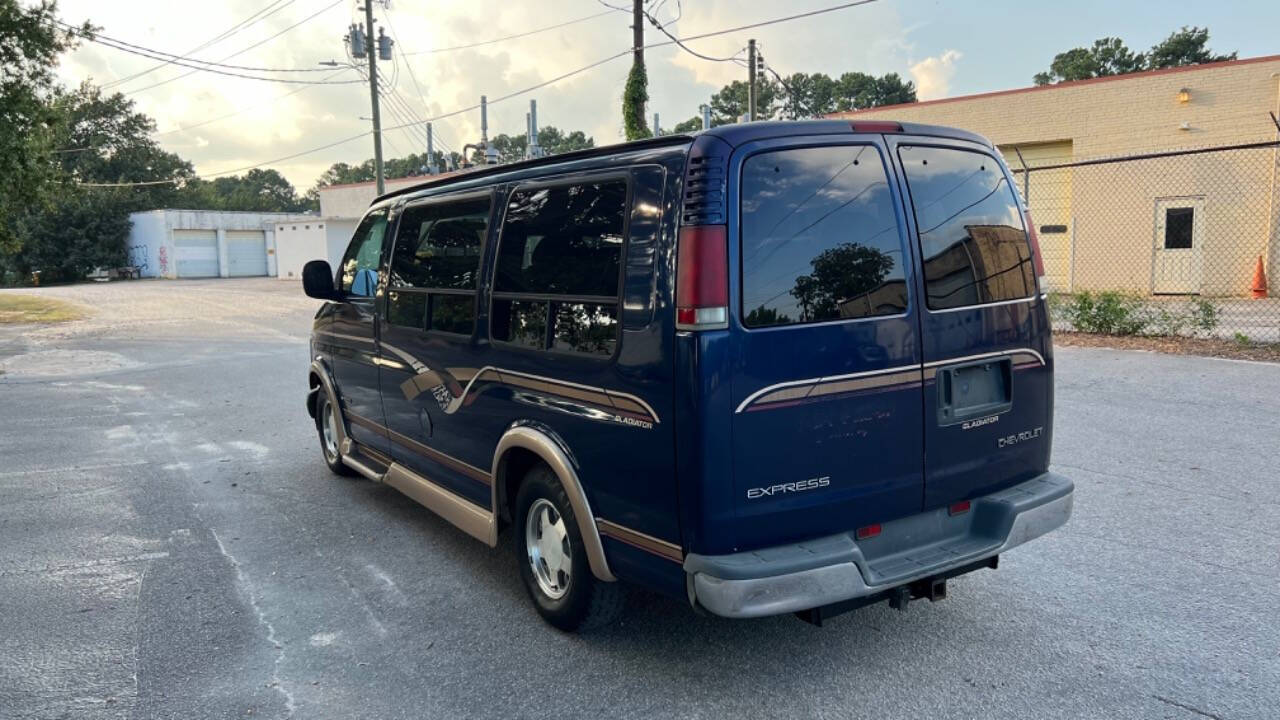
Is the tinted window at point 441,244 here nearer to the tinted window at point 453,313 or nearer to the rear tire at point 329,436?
the tinted window at point 453,313

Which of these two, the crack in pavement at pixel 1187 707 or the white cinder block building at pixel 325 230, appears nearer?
the crack in pavement at pixel 1187 707

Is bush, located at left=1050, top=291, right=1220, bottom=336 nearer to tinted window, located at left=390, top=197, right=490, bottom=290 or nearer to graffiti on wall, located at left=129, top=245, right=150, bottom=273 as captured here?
tinted window, located at left=390, top=197, right=490, bottom=290

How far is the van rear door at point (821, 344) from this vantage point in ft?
9.89

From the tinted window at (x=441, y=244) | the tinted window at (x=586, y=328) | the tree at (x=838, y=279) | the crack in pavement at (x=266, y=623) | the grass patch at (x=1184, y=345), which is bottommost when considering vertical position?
the crack in pavement at (x=266, y=623)

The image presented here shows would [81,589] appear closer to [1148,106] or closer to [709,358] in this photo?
[709,358]

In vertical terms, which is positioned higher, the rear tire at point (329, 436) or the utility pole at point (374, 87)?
the utility pole at point (374, 87)

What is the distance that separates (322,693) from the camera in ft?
11.2

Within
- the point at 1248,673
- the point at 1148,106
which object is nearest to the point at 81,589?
the point at 1248,673

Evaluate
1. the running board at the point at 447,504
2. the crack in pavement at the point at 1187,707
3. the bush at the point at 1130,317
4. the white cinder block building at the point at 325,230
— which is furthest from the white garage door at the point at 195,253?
the crack in pavement at the point at 1187,707

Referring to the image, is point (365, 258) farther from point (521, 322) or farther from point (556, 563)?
point (556, 563)

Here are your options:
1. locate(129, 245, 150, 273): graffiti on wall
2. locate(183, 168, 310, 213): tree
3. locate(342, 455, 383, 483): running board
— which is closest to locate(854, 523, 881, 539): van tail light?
locate(342, 455, 383, 483): running board

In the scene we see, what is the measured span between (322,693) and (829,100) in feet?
257

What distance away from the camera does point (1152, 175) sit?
20031 mm

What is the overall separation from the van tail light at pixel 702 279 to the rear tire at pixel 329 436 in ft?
13.8
